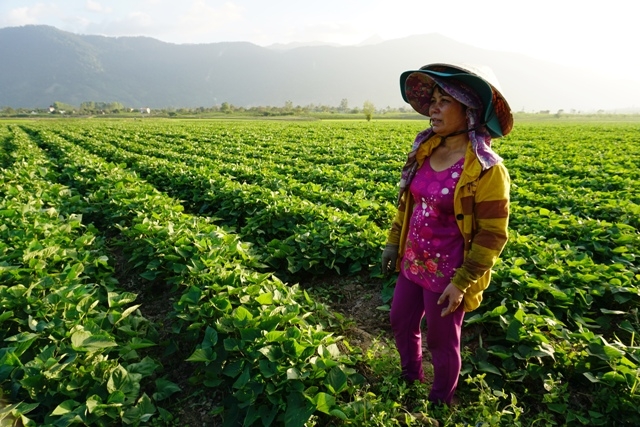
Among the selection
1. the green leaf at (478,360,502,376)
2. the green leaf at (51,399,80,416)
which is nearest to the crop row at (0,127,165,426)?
the green leaf at (51,399,80,416)

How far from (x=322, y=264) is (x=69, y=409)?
127 inches

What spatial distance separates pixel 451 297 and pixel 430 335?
419mm

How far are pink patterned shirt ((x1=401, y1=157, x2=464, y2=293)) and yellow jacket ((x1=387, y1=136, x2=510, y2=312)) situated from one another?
0.30 feet

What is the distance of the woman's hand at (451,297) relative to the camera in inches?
91.5

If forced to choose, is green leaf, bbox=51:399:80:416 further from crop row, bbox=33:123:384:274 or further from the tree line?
the tree line

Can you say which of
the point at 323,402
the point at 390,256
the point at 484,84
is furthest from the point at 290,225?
the point at 484,84

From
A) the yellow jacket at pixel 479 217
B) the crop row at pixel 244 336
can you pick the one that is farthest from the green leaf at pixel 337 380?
the yellow jacket at pixel 479 217

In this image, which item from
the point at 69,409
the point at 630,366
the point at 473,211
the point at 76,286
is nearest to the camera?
the point at 473,211

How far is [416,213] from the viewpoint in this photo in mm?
2646

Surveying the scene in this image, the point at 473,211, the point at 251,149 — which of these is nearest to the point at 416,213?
the point at 473,211

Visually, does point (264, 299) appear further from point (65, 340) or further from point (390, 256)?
point (65, 340)

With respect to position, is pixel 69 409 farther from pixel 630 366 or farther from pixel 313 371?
pixel 630 366

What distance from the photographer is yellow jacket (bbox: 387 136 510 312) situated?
2154 millimetres

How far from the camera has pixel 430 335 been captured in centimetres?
261
